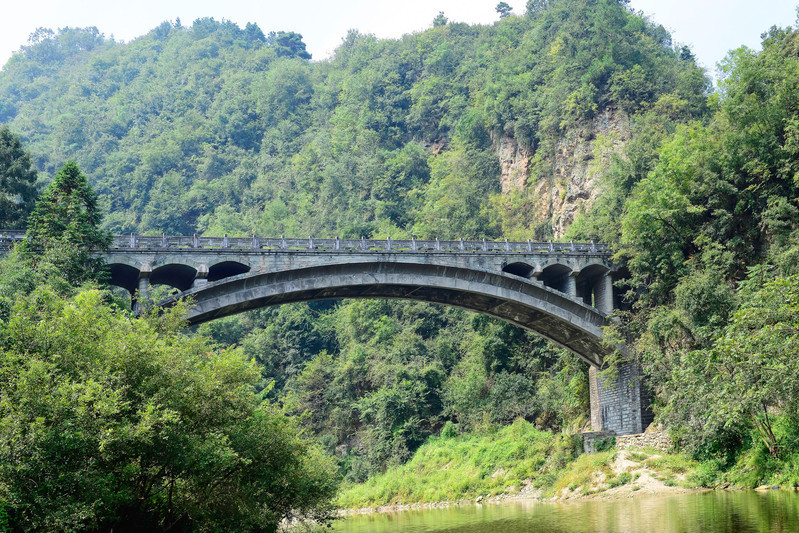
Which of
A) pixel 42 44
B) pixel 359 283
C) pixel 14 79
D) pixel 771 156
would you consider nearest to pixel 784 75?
pixel 771 156

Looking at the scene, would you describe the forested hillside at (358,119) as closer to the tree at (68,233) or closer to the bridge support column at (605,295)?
the bridge support column at (605,295)

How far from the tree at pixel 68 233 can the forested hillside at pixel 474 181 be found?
10.8m

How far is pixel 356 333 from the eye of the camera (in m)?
62.9

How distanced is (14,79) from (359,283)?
121213 millimetres

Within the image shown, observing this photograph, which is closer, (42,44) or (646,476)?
(646,476)

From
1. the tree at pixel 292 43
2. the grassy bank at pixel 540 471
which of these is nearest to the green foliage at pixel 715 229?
the grassy bank at pixel 540 471

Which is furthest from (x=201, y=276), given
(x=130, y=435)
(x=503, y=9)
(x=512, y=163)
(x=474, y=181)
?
(x=503, y=9)

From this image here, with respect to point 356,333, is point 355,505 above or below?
below

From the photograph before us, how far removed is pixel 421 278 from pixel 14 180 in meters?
22.4

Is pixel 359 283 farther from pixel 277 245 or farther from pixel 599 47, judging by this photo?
pixel 599 47

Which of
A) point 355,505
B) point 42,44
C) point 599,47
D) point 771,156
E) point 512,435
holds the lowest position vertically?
point 355,505

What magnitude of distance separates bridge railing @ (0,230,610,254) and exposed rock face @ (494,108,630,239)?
42.8 ft

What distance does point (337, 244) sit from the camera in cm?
3778

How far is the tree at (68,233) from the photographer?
3061 centimetres
